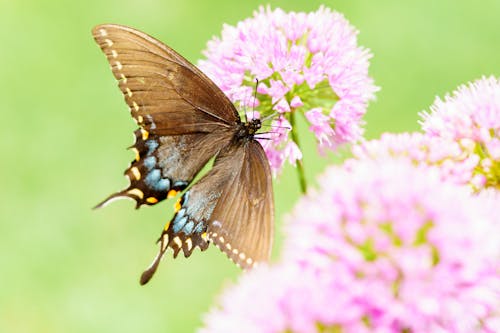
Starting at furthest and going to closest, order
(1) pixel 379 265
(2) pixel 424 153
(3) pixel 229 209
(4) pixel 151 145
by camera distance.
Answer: (4) pixel 151 145, (3) pixel 229 209, (2) pixel 424 153, (1) pixel 379 265

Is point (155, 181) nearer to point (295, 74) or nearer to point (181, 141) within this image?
point (181, 141)

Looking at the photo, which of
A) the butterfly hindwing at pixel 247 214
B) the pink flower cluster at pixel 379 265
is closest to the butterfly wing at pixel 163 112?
the butterfly hindwing at pixel 247 214

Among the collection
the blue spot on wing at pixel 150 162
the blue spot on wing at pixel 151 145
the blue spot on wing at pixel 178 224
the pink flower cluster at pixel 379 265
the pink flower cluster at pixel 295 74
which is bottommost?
the pink flower cluster at pixel 379 265

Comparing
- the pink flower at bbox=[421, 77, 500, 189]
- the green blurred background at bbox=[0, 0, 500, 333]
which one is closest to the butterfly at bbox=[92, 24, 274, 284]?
the pink flower at bbox=[421, 77, 500, 189]

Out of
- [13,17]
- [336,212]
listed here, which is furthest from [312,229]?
[13,17]

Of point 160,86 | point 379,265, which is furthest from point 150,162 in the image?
point 379,265

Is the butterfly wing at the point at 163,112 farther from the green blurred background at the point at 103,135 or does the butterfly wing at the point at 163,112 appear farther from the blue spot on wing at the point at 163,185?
the green blurred background at the point at 103,135
